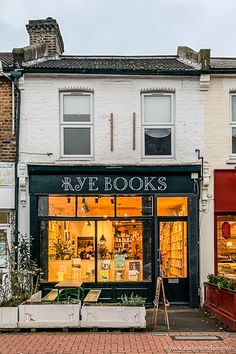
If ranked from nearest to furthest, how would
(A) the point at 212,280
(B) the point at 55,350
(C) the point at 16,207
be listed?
1. (B) the point at 55,350
2. (A) the point at 212,280
3. (C) the point at 16,207

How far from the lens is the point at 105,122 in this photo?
16.5 meters

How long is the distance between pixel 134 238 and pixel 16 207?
3.36 m

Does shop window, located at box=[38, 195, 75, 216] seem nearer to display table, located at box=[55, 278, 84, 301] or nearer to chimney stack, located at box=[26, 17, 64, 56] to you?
display table, located at box=[55, 278, 84, 301]

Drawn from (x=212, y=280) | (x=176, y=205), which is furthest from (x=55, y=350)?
(x=176, y=205)

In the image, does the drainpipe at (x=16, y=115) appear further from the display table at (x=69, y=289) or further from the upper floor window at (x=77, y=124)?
the display table at (x=69, y=289)

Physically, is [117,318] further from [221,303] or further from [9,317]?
[221,303]

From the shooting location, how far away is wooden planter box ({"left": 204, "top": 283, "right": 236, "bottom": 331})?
A: 1287 cm

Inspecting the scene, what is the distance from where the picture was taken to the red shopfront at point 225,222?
16453 millimetres

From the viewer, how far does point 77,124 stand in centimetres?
1666

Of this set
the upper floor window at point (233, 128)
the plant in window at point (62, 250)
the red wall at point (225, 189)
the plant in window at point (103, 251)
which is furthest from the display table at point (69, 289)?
the upper floor window at point (233, 128)

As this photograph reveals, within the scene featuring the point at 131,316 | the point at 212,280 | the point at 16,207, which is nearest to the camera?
the point at 131,316

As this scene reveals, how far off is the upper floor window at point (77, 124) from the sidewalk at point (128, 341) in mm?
5473

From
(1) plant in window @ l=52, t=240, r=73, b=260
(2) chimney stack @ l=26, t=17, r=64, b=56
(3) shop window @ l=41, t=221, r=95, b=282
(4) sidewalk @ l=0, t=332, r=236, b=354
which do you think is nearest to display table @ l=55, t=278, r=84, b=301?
(4) sidewalk @ l=0, t=332, r=236, b=354

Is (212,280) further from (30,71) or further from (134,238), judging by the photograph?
(30,71)
